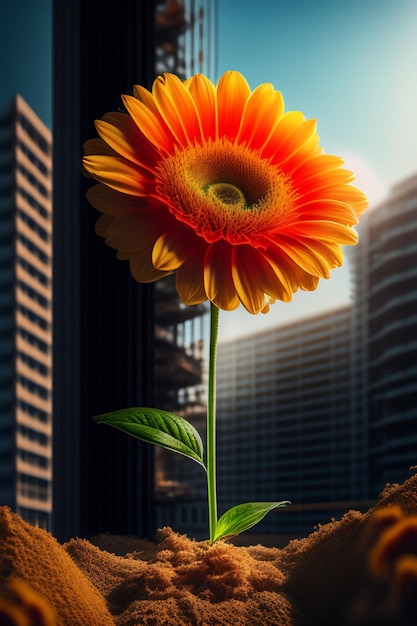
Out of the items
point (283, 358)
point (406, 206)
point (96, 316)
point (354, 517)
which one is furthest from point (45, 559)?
point (406, 206)

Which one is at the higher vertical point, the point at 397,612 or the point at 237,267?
the point at 237,267

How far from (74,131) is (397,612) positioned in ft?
3.79

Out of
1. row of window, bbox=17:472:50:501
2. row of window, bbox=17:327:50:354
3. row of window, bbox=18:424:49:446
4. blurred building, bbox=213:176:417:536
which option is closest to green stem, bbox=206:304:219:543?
row of window, bbox=17:472:50:501

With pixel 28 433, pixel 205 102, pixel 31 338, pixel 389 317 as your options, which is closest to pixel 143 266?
pixel 205 102

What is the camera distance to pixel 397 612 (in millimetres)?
159

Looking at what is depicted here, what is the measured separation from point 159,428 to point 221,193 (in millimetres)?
162

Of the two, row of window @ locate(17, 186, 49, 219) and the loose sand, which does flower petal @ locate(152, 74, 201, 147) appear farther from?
row of window @ locate(17, 186, 49, 219)

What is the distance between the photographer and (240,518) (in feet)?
1.57

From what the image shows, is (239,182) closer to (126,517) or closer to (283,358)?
(126,517)

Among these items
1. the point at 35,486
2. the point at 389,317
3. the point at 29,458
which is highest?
the point at 389,317

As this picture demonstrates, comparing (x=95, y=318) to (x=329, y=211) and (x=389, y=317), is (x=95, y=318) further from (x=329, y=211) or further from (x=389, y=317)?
(x=389, y=317)

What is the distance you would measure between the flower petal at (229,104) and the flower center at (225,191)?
0.01 metres

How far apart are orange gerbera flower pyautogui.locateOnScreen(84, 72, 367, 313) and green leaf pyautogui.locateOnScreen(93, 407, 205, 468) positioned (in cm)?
9

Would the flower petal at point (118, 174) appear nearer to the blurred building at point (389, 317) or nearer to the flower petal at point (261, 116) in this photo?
the flower petal at point (261, 116)
